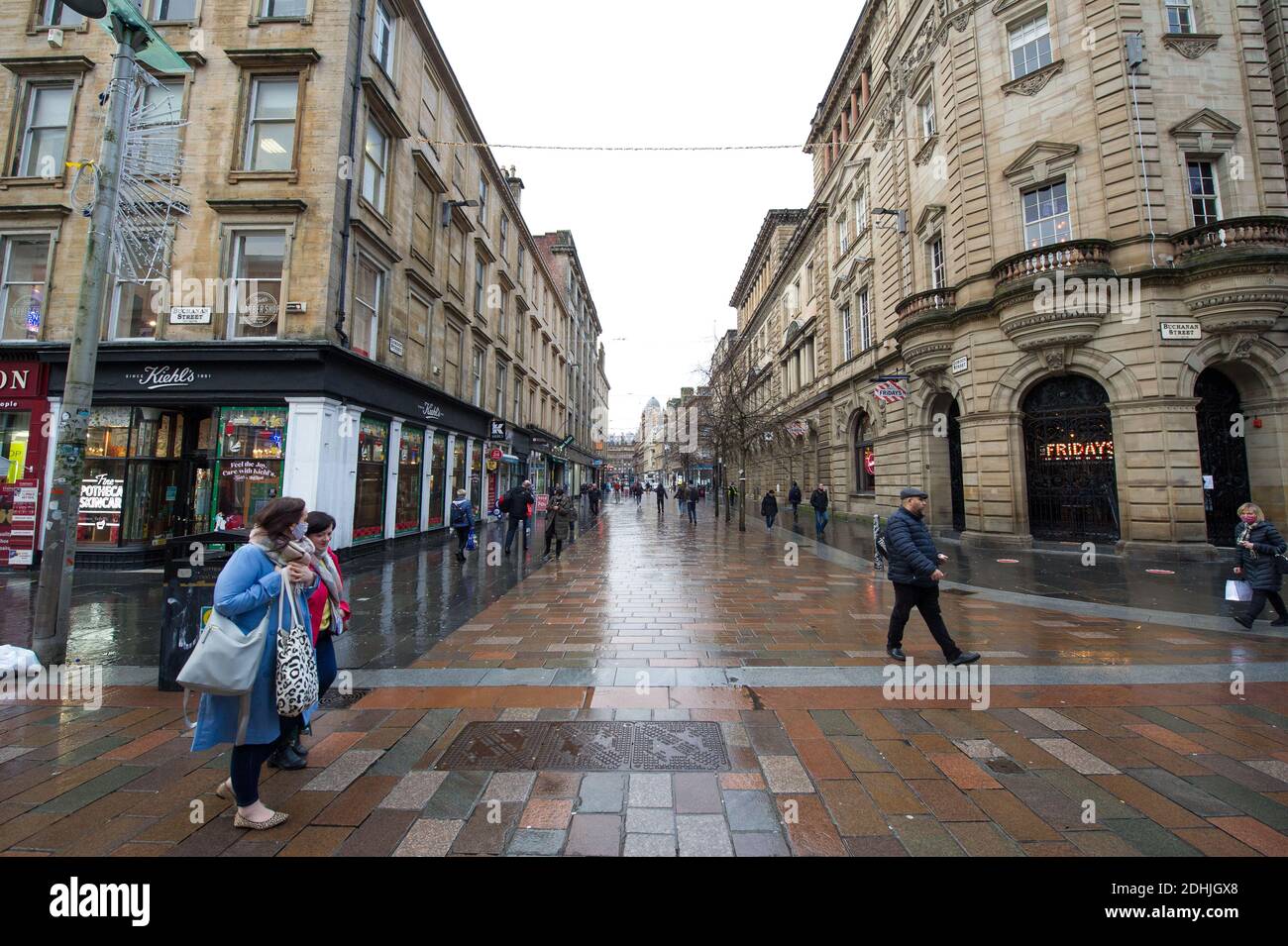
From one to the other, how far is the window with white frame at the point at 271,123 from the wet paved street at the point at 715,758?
11.5 metres

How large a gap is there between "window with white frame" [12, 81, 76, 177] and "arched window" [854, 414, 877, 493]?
2606 centimetres

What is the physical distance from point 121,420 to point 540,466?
19.4m

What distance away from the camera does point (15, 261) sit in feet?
37.3

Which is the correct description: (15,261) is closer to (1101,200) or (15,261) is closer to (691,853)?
(691,853)

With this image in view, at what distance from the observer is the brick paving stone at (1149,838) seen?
238 centimetres

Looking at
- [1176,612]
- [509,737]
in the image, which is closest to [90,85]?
[509,737]

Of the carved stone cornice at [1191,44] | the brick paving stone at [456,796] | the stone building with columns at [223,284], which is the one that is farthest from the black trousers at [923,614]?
the carved stone cornice at [1191,44]

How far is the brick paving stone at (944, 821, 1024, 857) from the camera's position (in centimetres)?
237

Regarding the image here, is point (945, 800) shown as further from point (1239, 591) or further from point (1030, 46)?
point (1030, 46)

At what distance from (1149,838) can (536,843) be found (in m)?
2.97

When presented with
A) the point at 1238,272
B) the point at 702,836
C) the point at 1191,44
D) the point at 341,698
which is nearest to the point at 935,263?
the point at 1191,44

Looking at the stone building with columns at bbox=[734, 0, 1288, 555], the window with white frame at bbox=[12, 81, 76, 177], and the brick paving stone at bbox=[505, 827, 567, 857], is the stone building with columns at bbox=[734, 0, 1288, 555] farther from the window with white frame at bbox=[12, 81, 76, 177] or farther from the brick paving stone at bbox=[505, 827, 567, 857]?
the window with white frame at bbox=[12, 81, 76, 177]

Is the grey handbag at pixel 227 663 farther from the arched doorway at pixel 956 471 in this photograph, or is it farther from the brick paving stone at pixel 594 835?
the arched doorway at pixel 956 471
